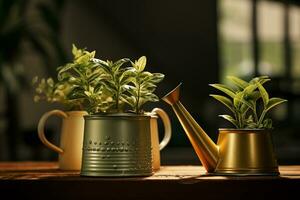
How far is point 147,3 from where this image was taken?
29.5ft

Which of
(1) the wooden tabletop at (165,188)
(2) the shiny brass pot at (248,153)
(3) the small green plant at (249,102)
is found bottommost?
(1) the wooden tabletop at (165,188)

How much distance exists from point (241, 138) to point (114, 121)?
27 cm

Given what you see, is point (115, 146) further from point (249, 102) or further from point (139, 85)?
point (249, 102)

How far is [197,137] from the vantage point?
139cm

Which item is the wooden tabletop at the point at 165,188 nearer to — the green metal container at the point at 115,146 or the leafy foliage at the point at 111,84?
the green metal container at the point at 115,146

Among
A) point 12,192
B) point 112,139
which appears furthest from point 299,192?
point 12,192

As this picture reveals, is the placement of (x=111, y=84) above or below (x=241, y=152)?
above

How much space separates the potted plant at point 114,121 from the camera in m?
1.30

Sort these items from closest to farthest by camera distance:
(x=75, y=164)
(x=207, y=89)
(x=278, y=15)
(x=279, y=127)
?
(x=75, y=164)
(x=279, y=127)
(x=207, y=89)
(x=278, y=15)

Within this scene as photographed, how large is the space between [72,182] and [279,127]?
625cm

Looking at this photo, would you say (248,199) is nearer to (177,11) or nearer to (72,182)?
(72,182)

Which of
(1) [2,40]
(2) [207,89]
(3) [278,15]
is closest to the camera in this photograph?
(1) [2,40]

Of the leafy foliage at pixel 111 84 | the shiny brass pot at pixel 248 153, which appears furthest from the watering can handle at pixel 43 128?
the shiny brass pot at pixel 248 153

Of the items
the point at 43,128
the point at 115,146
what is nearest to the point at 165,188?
the point at 115,146
